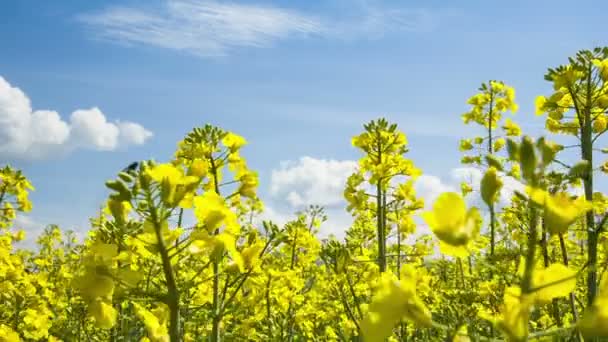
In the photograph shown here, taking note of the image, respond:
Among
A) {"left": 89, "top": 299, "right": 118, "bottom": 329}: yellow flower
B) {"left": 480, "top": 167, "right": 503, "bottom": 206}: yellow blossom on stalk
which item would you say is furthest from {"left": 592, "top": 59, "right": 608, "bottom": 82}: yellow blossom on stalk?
{"left": 89, "top": 299, "right": 118, "bottom": 329}: yellow flower

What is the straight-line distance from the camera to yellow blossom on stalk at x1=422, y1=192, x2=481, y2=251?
4.16 ft

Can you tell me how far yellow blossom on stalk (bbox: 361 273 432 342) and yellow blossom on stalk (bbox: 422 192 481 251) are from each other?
154 mm

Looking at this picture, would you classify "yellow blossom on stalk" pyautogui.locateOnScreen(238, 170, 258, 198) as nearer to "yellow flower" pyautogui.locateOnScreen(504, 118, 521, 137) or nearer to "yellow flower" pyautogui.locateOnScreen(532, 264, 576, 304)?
"yellow flower" pyautogui.locateOnScreen(532, 264, 576, 304)

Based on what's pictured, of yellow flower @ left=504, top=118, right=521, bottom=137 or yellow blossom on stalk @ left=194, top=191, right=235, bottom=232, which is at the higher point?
yellow flower @ left=504, top=118, right=521, bottom=137

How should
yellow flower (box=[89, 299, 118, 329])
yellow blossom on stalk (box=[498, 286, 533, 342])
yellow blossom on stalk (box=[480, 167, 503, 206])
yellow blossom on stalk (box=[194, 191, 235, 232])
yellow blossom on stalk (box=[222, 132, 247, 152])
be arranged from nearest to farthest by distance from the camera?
yellow blossom on stalk (box=[498, 286, 533, 342]) < yellow blossom on stalk (box=[480, 167, 503, 206]) < yellow flower (box=[89, 299, 118, 329]) < yellow blossom on stalk (box=[194, 191, 235, 232]) < yellow blossom on stalk (box=[222, 132, 247, 152])

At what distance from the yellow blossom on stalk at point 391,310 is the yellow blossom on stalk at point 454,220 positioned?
0.51ft

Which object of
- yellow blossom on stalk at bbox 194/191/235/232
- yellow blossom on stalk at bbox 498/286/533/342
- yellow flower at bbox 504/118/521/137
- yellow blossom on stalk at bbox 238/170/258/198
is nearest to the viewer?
yellow blossom on stalk at bbox 498/286/533/342

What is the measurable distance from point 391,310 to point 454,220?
26 centimetres

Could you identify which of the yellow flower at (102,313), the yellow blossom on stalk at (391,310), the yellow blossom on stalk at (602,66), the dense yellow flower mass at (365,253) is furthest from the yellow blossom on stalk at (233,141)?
the yellow blossom on stalk at (391,310)

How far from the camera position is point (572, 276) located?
48.7 inches

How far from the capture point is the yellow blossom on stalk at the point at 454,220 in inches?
49.9

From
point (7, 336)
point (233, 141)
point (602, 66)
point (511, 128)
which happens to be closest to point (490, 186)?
point (233, 141)

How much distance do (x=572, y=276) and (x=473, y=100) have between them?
7.85 metres

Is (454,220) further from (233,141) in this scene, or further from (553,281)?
(233,141)
